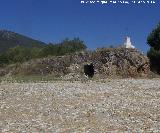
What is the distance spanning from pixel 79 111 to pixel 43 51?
55315mm

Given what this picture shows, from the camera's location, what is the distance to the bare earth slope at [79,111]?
1641 centimetres

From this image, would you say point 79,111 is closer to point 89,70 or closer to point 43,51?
point 89,70

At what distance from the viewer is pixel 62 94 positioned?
2606 centimetres

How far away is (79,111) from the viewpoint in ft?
64.6

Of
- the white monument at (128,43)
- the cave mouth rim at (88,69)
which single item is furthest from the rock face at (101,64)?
the white monument at (128,43)

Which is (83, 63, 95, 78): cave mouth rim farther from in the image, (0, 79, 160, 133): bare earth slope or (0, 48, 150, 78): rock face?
(0, 79, 160, 133): bare earth slope

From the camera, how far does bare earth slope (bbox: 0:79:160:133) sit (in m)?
16.4

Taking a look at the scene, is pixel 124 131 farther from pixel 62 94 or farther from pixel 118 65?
pixel 118 65

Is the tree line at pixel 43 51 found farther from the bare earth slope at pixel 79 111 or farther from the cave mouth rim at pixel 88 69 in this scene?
the bare earth slope at pixel 79 111

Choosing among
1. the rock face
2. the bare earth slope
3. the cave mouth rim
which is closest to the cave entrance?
the cave mouth rim

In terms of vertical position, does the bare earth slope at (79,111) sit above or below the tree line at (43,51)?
below

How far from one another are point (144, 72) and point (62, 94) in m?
22.0

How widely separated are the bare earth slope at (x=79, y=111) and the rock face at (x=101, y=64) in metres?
17.9

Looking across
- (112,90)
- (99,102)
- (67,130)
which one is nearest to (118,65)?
(112,90)
